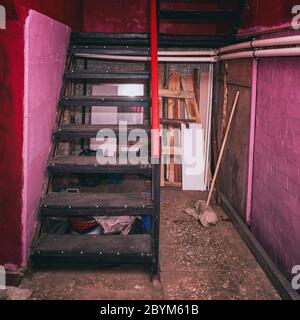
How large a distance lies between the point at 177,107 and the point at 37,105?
10.00 feet

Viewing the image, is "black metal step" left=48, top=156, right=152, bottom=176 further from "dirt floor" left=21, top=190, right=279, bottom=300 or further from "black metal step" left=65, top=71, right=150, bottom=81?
"black metal step" left=65, top=71, right=150, bottom=81

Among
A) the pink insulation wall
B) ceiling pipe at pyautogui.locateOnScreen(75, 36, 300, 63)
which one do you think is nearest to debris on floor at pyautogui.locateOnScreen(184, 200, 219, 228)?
ceiling pipe at pyautogui.locateOnScreen(75, 36, 300, 63)

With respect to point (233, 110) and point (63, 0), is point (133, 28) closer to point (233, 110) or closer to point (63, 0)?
point (63, 0)

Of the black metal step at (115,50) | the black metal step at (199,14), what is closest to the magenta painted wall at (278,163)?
the black metal step at (199,14)

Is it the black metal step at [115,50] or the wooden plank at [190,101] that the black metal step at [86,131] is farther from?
the wooden plank at [190,101]

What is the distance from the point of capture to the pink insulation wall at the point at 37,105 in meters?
2.97

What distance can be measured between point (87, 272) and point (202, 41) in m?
3.46

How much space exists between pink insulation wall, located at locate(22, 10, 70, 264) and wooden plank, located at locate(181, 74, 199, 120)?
8.17ft

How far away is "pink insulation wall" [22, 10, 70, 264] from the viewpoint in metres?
2.97

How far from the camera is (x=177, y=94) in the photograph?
19.0 ft

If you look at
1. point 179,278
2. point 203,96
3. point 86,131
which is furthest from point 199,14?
point 179,278

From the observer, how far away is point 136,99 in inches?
157

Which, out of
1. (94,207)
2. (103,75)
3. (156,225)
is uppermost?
(103,75)

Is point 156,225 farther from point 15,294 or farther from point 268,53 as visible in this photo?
point 268,53
